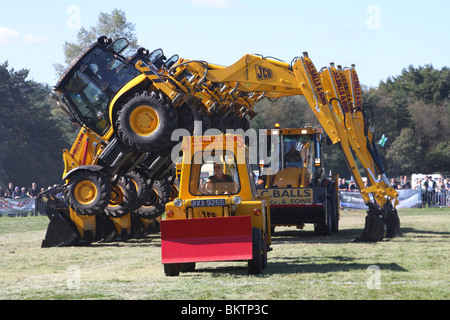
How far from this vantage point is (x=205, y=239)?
11.0 metres

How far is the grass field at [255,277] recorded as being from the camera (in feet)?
29.8

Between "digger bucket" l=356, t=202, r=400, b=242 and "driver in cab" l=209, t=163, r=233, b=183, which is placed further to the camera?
"digger bucket" l=356, t=202, r=400, b=242

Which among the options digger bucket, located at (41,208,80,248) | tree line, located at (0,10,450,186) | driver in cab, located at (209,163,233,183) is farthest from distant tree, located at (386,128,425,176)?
driver in cab, located at (209,163,233,183)

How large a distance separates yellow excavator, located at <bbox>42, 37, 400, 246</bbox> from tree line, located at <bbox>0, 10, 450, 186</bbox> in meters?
32.4

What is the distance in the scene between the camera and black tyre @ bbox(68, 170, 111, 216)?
17.9 m

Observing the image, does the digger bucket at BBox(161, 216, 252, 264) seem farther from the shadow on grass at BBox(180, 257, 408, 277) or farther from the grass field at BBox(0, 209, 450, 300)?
the shadow on grass at BBox(180, 257, 408, 277)

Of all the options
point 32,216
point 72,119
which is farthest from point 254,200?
point 32,216

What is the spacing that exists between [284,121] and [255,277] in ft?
183

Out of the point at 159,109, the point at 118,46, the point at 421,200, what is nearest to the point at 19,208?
the point at 118,46

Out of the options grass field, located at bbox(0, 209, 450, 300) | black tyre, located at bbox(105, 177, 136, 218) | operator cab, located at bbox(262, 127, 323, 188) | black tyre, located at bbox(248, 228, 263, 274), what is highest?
operator cab, located at bbox(262, 127, 323, 188)

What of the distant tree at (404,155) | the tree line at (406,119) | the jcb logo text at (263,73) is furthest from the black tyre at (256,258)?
the distant tree at (404,155)

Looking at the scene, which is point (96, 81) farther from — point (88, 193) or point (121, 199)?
point (121, 199)
